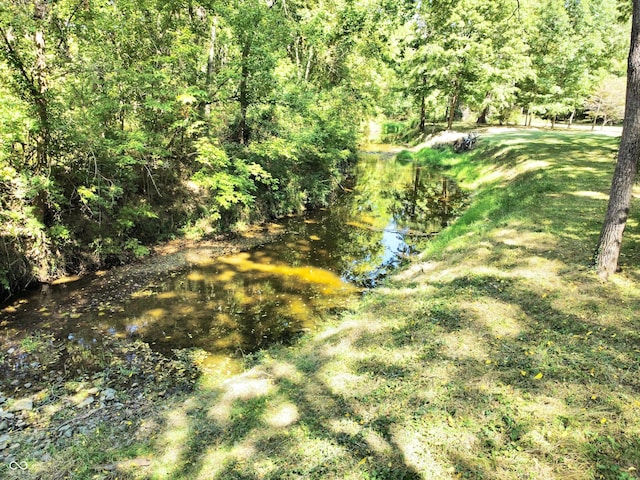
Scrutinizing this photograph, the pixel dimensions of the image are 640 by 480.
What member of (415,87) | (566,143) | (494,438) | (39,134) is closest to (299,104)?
(39,134)

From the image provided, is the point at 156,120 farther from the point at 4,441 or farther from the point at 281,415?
the point at 281,415

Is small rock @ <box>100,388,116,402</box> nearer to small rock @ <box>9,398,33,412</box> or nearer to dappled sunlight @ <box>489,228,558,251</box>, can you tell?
small rock @ <box>9,398,33,412</box>

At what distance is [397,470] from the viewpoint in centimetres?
374

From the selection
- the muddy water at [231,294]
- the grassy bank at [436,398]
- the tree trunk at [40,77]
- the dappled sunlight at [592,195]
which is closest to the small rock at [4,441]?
the grassy bank at [436,398]

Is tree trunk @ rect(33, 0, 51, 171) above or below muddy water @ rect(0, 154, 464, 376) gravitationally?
above

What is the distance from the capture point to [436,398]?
454 cm

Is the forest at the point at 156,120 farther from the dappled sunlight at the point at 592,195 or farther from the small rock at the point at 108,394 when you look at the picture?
the dappled sunlight at the point at 592,195

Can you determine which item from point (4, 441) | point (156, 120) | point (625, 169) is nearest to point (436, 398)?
point (625, 169)

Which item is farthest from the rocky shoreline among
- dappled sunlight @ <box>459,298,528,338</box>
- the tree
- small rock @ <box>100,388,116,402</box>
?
the tree

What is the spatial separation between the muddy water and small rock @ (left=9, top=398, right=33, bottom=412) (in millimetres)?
1422

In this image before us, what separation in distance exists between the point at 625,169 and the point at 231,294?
801 cm

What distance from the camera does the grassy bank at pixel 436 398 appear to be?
12.4ft

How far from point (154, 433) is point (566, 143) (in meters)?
23.8

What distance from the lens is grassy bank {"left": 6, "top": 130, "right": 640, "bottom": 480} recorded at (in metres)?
3.78
